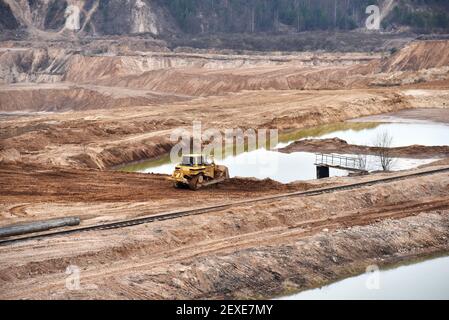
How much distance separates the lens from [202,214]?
31.0m

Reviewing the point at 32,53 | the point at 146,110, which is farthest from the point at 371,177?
the point at 32,53

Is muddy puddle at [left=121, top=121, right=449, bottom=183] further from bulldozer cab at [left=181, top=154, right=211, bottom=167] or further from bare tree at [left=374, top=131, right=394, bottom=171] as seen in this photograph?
bulldozer cab at [left=181, top=154, right=211, bottom=167]

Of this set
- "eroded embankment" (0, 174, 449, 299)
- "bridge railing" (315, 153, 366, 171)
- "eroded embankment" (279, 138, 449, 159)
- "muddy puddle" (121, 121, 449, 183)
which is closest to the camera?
"eroded embankment" (0, 174, 449, 299)

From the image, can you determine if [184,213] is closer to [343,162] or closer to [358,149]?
[343,162]

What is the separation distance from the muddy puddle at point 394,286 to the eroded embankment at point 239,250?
55 centimetres

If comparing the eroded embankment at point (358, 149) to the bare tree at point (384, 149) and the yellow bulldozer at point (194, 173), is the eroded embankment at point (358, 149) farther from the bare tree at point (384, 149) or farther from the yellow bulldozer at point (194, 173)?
the yellow bulldozer at point (194, 173)

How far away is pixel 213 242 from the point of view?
28.6 m

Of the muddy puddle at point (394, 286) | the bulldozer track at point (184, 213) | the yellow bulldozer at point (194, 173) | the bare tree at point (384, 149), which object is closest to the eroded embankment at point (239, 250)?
the muddy puddle at point (394, 286)

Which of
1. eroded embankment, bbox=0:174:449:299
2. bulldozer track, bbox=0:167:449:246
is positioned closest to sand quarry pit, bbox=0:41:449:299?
eroded embankment, bbox=0:174:449:299

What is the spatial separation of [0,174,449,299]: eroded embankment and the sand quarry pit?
0.14ft

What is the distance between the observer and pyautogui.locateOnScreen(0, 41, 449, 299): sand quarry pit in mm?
25094

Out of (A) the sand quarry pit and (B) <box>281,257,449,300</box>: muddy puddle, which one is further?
(A) the sand quarry pit

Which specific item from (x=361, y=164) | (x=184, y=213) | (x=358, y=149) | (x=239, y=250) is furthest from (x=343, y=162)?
(x=239, y=250)
